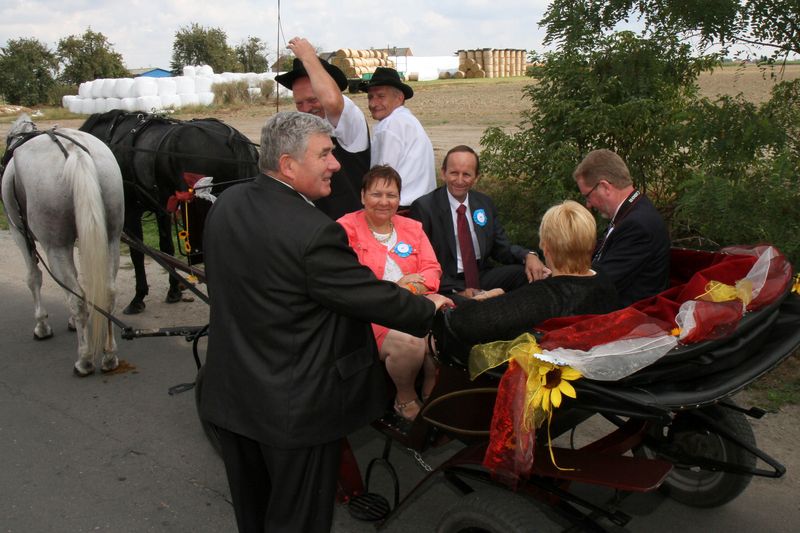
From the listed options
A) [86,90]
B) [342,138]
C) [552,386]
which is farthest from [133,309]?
[86,90]

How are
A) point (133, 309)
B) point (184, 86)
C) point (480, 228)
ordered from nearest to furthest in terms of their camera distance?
point (480, 228)
point (133, 309)
point (184, 86)

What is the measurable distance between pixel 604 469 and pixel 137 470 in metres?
2.65

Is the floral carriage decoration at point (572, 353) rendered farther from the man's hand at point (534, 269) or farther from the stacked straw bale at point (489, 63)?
the stacked straw bale at point (489, 63)

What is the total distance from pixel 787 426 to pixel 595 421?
1.07m

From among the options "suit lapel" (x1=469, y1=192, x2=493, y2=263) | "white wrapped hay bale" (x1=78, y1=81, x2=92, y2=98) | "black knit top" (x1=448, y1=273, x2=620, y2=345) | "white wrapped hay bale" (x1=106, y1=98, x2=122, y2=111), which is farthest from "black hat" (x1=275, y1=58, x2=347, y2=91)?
"white wrapped hay bale" (x1=78, y1=81, x2=92, y2=98)

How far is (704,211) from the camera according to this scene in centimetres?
470

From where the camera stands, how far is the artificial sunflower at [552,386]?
81.7 inches

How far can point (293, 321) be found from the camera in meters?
2.34

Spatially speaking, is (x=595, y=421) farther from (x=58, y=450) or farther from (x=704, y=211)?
(x=58, y=450)

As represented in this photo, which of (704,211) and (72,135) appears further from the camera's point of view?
(72,135)

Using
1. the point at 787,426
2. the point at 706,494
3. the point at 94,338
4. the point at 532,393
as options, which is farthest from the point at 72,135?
the point at 787,426

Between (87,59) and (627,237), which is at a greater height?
(87,59)

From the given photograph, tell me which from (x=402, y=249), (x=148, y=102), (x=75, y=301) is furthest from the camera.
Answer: (x=148, y=102)

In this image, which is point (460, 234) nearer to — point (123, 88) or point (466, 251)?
point (466, 251)
